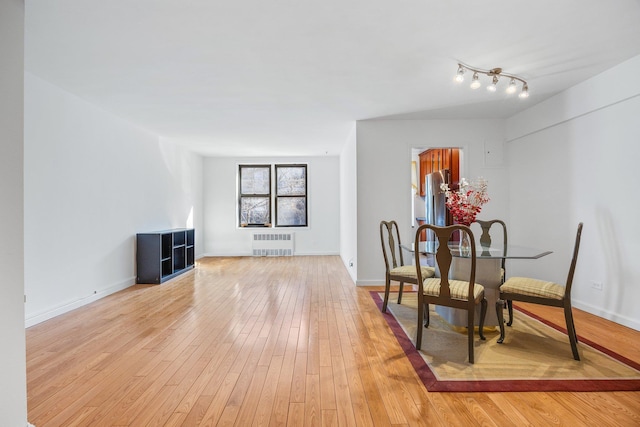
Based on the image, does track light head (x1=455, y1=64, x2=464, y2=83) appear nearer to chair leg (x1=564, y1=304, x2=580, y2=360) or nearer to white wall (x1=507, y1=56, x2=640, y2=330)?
white wall (x1=507, y1=56, x2=640, y2=330)

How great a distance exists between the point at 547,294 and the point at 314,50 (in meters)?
2.87

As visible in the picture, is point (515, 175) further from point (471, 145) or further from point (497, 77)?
point (497, 77)

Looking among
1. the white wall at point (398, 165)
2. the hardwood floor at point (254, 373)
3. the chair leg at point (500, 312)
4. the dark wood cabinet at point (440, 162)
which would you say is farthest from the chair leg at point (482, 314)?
the dark wood cabinet at point (440, 162)

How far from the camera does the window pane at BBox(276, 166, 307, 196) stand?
845cm

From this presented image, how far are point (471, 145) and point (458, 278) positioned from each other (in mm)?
2844

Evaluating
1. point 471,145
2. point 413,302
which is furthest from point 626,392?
point 471,145

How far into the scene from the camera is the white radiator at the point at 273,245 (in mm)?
8203

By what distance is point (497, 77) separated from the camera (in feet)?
11.0

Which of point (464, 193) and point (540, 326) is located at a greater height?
point (464, 193)

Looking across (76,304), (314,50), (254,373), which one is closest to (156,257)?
(76,304)

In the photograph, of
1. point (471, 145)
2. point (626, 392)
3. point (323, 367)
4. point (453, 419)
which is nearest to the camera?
point (453, 419)

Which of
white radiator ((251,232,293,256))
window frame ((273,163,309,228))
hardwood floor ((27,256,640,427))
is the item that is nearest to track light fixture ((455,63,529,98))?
hardwood floor ((27,256,640,427))

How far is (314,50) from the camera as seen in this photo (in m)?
2.84

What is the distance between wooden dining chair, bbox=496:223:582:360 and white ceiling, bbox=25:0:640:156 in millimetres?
1665
